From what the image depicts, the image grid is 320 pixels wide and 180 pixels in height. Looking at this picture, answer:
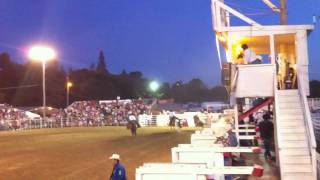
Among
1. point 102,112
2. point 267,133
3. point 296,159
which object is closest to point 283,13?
point 267,133

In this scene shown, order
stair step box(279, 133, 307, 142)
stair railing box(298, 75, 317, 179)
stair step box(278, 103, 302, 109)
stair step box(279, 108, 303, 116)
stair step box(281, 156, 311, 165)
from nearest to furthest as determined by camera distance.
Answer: stair railing box(298, 75, 317, 179), stair step box(281, 156, 311, 165), stair step box(279, 133, 307, 142), stair step box(279, 108, 303, 116), stair step box(278, 103, 302, 109)

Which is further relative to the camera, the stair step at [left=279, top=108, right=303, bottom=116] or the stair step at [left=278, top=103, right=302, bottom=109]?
the stair step at [left=278, top=103, right=302, bottom=109]

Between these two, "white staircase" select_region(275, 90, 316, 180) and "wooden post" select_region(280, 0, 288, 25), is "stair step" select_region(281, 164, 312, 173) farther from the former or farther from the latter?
"wooden post" select_region(280, 0, 288, 25)

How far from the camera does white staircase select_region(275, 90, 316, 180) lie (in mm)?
13875

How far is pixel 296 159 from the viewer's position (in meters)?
14.3

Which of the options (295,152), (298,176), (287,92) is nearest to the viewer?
(298,176)

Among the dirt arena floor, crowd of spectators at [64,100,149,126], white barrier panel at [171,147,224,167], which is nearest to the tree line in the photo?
crowd of spectators at [64,100,149,126]

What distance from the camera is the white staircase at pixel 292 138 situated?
13.9 m

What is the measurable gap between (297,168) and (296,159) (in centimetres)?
31

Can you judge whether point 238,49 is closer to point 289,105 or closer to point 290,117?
point 289,105

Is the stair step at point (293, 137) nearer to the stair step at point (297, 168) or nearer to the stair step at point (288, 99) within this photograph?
the stair step at point (297, 168)

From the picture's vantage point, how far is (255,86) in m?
18.2

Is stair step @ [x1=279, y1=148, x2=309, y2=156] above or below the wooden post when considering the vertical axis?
below

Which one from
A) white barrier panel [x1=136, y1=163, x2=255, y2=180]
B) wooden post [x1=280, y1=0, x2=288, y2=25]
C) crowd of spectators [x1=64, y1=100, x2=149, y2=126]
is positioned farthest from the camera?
crowd of spectators [x1=64, y1=100, x2=149, y2=126]
